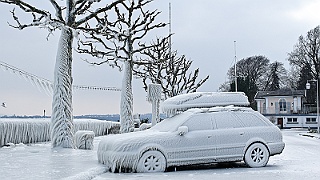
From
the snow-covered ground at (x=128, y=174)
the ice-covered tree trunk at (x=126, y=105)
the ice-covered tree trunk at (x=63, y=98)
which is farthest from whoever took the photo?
the ice-covered tree trunk at (x=126, y=105)

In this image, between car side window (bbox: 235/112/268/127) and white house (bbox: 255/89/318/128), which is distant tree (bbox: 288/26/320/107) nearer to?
white house (bbox: 255/89/318/128)

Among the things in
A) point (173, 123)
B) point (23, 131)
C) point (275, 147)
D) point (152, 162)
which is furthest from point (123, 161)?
point (23, 131)

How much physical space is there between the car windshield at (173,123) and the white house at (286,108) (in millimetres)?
69838

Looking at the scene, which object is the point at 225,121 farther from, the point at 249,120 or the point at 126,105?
the point at 126,105

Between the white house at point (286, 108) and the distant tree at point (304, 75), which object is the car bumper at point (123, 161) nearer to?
the white house at point (286, 108)

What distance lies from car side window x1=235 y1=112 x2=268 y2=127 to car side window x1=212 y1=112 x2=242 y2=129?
16cm

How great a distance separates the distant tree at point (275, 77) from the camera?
295ft

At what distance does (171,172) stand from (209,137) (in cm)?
136

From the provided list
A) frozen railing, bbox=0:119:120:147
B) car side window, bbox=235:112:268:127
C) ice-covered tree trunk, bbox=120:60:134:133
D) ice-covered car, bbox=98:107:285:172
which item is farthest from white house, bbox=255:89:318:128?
ice-covered car, bbox=98:107:285:172

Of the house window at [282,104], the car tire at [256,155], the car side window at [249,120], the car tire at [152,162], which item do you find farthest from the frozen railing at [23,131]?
the house window at [282,104]

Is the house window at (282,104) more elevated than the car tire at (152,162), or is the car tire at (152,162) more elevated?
the house window at (282,104)

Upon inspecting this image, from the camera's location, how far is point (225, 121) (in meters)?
13.1

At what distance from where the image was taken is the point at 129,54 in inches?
1144

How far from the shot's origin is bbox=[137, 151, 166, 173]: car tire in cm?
1184
